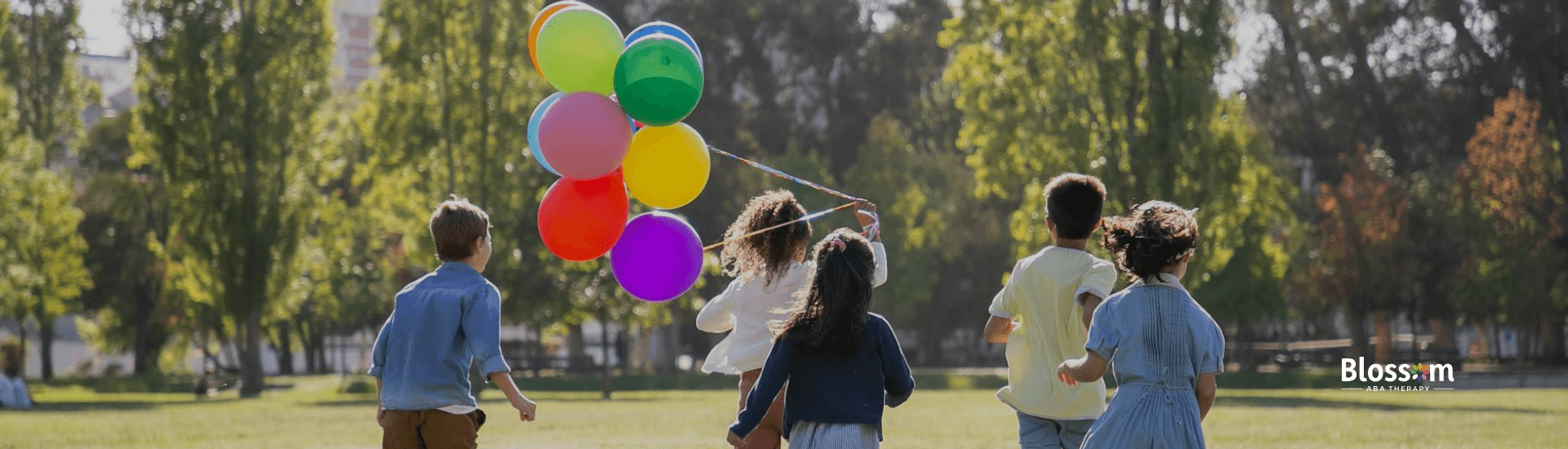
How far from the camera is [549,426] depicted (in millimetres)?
18094

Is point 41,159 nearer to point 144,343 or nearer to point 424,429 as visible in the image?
point 144,343

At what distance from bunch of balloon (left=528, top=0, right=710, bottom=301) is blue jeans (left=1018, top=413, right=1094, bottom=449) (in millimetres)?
2197

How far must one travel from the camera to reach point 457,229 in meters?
6.49

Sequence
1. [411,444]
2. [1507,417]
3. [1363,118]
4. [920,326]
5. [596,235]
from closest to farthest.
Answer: [411,444] < [596,235] < [1507,417] < [1363,118] < [920,326]

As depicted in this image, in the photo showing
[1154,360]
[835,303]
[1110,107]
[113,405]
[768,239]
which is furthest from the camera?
[1110,107]

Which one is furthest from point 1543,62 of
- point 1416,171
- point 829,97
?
point 829,97

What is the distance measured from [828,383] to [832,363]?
68 mm

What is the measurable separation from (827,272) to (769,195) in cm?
149

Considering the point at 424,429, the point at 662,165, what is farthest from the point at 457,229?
the point at 662,165

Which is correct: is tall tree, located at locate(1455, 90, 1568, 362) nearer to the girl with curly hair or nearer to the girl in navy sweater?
the girl with curly hair

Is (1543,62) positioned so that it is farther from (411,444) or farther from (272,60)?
(411,444)

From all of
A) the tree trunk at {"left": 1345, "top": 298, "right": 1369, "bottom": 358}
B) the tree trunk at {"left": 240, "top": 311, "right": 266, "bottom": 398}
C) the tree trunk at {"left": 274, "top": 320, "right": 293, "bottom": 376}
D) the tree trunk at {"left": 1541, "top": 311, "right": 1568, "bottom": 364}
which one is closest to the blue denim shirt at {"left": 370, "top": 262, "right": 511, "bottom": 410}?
the tree trunk at {"left": 240, "top": 311, "right": 266, "bottom": 398}

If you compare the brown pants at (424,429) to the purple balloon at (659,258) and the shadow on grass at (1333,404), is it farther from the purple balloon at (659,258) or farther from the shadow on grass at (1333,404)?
the shadow on grass at (1333,404)

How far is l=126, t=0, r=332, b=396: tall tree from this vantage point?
3250 centimetres
